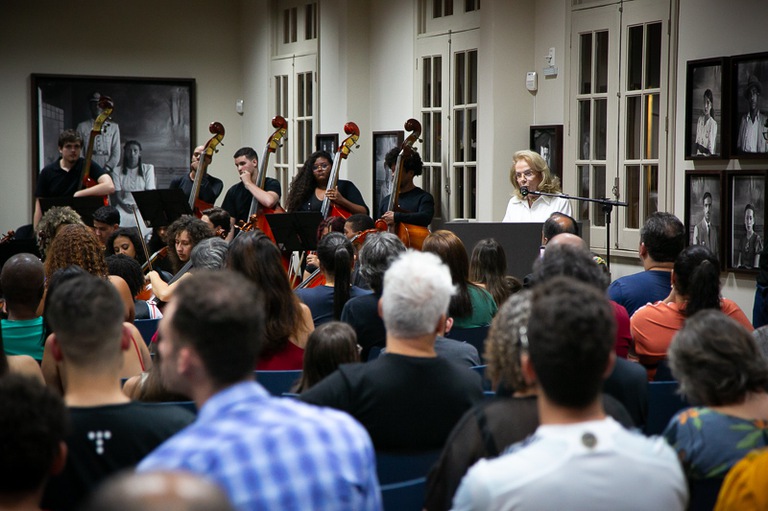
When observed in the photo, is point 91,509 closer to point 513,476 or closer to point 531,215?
point 513,476

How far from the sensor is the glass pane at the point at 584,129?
7.87m

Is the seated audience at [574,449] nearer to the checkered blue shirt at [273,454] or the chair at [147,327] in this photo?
the checkered blue shirt at [273,454]

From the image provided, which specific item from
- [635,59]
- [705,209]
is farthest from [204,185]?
[705,209]

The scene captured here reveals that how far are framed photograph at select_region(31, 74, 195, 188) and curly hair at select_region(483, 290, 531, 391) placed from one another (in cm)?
1026

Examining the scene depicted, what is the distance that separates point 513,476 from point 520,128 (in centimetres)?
698

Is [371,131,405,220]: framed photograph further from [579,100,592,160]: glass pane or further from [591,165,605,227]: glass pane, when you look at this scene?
[591,165,605,227]: glass pane

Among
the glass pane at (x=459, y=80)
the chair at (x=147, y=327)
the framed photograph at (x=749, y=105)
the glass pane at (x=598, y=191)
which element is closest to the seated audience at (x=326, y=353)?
the chair at (x=147, y=327)

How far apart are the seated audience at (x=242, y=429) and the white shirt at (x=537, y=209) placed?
5.52 m

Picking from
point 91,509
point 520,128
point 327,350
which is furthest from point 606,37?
point 91,509

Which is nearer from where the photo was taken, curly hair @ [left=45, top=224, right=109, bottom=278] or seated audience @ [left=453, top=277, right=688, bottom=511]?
seated audience @ [left=453, top=277, right=688, bottom=511]

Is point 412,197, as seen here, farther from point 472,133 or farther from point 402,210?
point 472,133

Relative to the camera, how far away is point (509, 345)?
2.13m

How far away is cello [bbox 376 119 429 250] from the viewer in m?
8.02

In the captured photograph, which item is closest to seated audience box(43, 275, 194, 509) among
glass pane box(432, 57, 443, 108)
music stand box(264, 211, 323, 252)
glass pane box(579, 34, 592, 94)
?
music stand box(264, 211, 323, 252)
